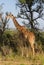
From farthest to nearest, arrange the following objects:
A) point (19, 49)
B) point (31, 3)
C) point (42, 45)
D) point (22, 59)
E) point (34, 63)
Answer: point (31, 3) < point (42, 45) < point (19, 49) < point (22, 59) < point (34, 63)

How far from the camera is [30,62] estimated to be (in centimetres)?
1227

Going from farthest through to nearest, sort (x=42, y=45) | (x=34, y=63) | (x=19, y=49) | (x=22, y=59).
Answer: (x=42, y=45), (x=19, y=49), (x=22, y=59), (x=34, y=63)

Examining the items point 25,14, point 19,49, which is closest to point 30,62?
point 19,49

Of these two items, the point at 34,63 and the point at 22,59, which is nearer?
the point at 34,63

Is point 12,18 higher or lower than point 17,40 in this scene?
higher

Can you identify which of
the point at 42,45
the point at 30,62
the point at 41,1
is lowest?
the point at 42,45

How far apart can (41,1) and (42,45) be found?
2.91 meters

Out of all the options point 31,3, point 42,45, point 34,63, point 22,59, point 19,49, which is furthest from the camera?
point 31,3

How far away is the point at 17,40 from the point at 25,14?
245 centimetres

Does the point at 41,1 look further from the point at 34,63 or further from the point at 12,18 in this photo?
the point at 34,63

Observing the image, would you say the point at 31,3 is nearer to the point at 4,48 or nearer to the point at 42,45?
the point at 42,45

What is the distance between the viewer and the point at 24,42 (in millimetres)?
15461

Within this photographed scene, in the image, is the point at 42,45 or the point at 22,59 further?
the point at 42,45

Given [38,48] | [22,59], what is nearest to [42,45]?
[38,48]
